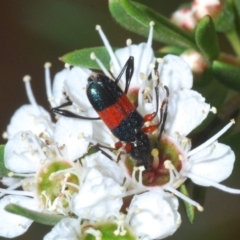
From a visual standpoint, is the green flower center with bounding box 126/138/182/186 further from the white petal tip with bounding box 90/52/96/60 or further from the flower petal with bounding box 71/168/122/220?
the white petal tip with bounding box 90/52/96/60

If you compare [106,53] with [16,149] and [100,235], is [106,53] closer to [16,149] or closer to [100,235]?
[16,149]

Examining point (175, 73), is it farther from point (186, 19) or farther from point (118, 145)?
point (186, 19)

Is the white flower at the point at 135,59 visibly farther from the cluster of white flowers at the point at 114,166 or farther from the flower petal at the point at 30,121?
the flower petal at the point at 30,121

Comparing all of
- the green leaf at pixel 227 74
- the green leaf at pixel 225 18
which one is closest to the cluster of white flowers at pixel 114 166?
the green leaf at pixel 227 74

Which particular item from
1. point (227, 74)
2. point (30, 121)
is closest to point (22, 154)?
point (30, 121)

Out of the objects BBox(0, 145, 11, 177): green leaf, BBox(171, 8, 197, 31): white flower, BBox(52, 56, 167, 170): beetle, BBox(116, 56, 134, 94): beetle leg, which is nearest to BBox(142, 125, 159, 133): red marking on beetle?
BBox(52, 56, 167, 170): beetle

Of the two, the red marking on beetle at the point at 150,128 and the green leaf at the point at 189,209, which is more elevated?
the red marking on beetle at the point at 150,128
